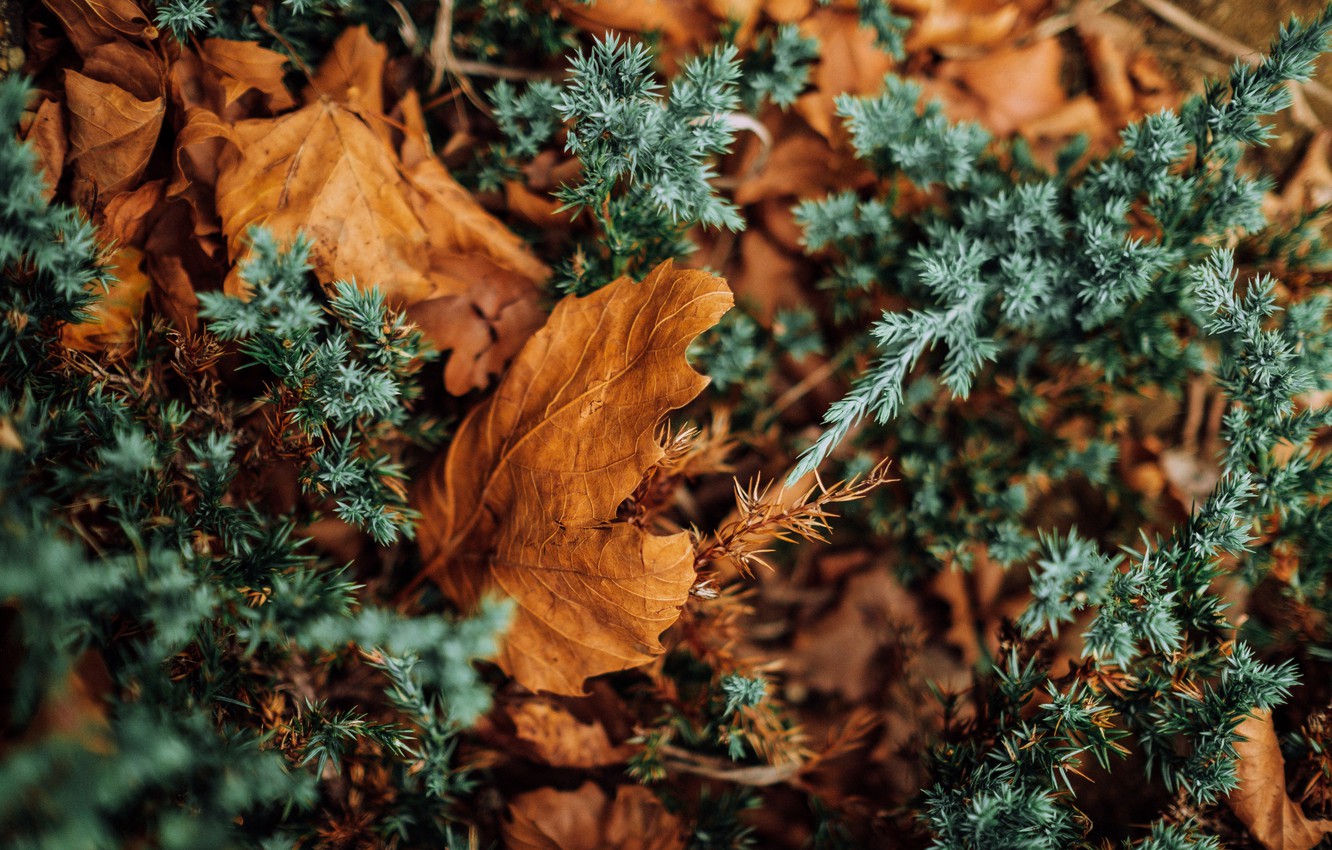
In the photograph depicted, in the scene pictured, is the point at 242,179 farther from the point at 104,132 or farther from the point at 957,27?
the point at 957,27

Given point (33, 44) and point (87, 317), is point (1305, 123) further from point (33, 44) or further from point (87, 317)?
point (33, 44)

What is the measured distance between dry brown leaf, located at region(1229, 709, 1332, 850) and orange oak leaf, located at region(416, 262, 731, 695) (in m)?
1.26

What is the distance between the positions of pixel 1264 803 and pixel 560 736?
1541 millimetres

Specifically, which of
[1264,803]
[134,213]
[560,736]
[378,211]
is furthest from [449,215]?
[1264,803]

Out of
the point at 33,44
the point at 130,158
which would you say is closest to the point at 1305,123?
the point at 130,158

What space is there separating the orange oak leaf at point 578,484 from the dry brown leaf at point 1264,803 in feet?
4.13

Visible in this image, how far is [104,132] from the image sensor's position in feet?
5.10

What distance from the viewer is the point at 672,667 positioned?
190cm

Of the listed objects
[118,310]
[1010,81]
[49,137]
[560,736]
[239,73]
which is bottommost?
[560,736]

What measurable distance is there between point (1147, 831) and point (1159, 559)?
90 cm

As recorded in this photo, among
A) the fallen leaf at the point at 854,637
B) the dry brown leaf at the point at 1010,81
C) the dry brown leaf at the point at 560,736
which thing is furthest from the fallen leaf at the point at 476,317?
the dry brown leaf at the point at 1010,81

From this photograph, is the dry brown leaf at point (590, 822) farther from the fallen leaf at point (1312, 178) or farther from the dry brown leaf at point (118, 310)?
the fallen leaf at point (1312, 178)

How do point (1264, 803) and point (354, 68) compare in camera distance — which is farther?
point (354, 68)

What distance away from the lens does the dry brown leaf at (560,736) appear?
5.82 ft
